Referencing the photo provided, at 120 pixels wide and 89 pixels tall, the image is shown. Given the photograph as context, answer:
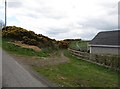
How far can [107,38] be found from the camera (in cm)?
3653

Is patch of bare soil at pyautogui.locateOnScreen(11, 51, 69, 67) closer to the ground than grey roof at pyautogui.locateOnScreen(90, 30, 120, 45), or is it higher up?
closer to the ground

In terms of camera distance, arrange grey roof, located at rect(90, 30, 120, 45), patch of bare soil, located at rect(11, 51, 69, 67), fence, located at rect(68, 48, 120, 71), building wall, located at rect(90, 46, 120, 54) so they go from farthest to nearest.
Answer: grey roof, located at rect(90, 30, 120, 45) → building wall, located at rect(90, 46, 120, 54) → fence, located at rect(68, 48, 120, 71) → patch of bare soil, located at rect(11, 51, 69, 67)

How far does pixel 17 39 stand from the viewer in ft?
125

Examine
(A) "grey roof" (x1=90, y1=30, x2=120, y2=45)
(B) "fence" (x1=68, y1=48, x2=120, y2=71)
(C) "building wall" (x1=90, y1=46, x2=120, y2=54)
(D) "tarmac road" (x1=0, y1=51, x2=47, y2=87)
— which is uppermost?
(A) "grey roof" (x1=90, y1=30, x2=120, y2=45)

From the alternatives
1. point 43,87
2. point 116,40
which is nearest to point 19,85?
point 43,87

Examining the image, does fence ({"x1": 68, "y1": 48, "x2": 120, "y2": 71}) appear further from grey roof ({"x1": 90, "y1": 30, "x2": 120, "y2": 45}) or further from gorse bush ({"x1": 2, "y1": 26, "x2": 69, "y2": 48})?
gorse bush ({"x1": 2, "y1": 26, "x2": 69, "y2": 48})

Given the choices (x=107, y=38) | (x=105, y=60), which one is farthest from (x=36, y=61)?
(x=107, y=38)

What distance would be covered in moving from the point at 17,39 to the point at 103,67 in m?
18.5

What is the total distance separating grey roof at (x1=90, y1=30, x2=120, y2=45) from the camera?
3409cm

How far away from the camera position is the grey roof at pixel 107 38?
34094mm

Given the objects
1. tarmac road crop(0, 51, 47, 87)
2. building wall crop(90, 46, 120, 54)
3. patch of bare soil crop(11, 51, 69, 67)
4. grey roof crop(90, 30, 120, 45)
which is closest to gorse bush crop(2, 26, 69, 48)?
building wall crop(90, 46, 120, 54)

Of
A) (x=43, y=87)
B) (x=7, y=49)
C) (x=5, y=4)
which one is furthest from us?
(x=5, y=4)

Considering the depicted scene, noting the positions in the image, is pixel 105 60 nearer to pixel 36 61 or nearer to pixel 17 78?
pixel 36 61

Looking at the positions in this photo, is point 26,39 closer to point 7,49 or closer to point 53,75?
point 7,49
